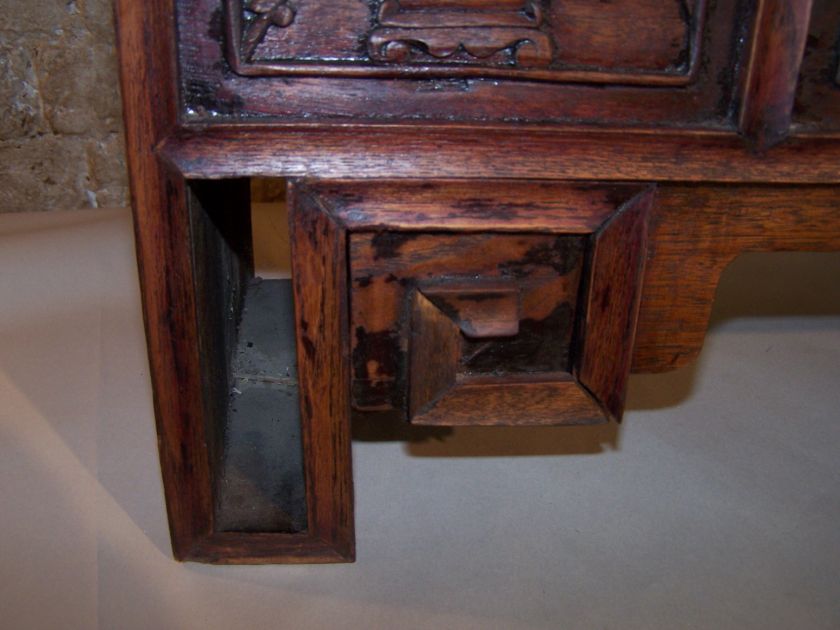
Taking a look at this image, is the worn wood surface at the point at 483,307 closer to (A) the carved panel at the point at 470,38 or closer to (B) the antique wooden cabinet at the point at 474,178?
(B) the antique wooden cabinet at the point at 474,178

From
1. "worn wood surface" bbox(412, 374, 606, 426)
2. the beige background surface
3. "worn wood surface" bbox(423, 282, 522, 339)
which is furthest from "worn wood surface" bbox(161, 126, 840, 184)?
the beige background surface

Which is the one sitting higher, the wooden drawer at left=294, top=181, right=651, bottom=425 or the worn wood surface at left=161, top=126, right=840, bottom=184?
the worn wood surface at left=161, top=126, right=840, bottom=184

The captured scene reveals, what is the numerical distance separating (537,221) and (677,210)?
0.47 feet

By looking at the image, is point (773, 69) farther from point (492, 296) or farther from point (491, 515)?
point (491, 515)

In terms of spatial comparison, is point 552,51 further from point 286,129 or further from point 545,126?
point 286,129

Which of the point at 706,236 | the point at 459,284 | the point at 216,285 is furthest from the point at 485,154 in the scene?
the point at 216,285

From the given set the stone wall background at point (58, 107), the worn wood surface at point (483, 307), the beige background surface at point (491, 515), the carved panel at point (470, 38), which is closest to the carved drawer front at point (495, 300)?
the worn wood surface at point (483, 307)

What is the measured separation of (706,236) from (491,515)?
451mm

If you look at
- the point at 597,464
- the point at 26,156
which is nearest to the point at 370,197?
the point at 597,464

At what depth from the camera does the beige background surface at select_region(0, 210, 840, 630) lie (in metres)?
Result: 0.96

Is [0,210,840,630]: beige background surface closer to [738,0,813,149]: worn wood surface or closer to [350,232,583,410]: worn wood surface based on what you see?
[350,232,583,410]: worn wood surface

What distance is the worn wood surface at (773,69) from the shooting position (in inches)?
30.9

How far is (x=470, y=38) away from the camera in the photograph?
793 mm

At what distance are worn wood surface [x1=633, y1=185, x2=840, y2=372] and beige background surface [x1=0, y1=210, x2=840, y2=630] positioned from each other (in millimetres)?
293
